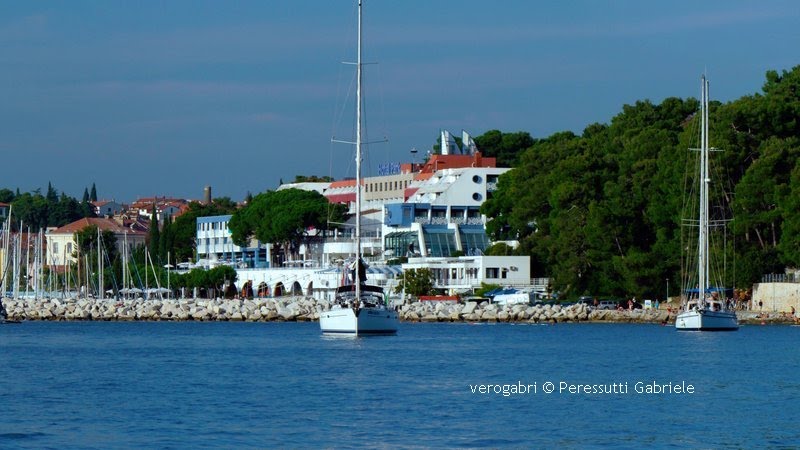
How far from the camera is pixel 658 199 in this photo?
72875 mm

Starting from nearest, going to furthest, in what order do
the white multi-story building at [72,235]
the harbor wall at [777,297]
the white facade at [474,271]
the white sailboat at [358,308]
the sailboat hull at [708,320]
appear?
the white sailboat at [358,308] < the sailboat hull at [708,320] < the harbor wall at [777,297] < the white facade at [474,271] < the white multi-story building at [72,235]

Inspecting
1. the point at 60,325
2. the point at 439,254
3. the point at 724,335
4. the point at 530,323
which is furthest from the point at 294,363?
the point at 439,254

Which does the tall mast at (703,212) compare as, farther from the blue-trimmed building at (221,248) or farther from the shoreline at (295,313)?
the blue-trimmed building at (221,248)

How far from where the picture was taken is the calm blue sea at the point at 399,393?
2695cm

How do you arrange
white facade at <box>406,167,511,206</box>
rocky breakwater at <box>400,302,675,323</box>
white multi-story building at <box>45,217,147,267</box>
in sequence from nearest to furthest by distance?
rocky breakwater at <box>400,302,675,323</box> → white facade at <box>406,167,511,206</box> → white multi-story building at <box>45,217,147,267</box>

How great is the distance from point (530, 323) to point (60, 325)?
23355mm

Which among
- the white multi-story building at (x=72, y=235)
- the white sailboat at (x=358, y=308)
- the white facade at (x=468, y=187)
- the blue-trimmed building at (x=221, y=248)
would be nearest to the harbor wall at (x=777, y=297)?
the white sailboat at (x=358, y=308)

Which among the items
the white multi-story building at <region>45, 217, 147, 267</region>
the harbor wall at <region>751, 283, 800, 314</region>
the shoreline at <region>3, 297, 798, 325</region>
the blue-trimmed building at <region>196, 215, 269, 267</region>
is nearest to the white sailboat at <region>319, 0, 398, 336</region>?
the shoreline at <region>3, 297, 798, 325</region>

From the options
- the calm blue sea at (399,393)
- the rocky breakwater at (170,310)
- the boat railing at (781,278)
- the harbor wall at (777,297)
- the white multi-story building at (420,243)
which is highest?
the white multi-story building at (420,243)

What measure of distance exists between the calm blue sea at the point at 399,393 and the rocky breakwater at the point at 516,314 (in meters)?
14.0

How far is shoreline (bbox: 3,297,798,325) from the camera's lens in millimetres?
71188

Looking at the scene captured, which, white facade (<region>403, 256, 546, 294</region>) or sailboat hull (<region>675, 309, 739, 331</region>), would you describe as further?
white facade (<region>403, 256, 546, 294</region>)

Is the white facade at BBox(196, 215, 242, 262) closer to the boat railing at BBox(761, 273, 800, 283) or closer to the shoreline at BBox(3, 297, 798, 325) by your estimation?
the shoreline at BBox(3, 297, 798, 325)

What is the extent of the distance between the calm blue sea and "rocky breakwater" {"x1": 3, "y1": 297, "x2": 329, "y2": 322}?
22.9 meters
